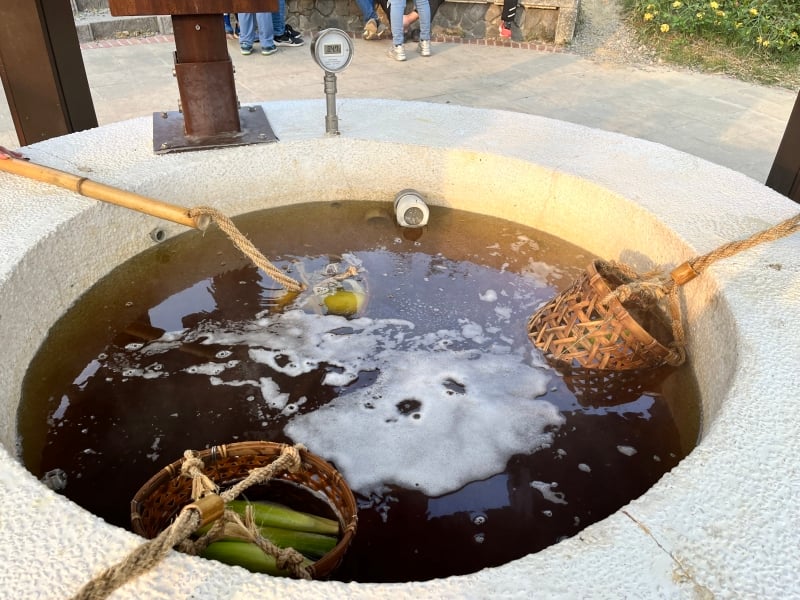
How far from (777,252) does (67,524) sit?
9.12 feet

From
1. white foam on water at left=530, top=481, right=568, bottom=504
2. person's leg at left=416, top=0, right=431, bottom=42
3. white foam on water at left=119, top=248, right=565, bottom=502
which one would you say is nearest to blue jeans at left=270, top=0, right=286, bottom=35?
person's leg at left=416, top=0, right=431, bottom=42

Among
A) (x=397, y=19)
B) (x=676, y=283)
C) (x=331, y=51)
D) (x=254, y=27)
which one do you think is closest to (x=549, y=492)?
(x=676, y=283)

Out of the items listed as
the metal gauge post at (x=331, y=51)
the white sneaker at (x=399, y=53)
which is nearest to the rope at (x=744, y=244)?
the metal gauge post at (x=331, y=51)

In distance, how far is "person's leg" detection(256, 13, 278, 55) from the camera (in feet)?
24.2

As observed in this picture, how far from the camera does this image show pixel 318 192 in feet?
12.6

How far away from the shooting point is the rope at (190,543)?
1.27 metres

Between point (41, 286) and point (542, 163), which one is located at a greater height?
point (542, 163)

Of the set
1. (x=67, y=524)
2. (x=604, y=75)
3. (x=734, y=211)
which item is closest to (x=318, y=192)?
(x=734, y=211)

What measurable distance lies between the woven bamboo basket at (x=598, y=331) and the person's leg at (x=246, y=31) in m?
6.21

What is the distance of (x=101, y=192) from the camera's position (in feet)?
8.94

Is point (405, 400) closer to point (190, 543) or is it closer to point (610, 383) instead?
point (610, 383)

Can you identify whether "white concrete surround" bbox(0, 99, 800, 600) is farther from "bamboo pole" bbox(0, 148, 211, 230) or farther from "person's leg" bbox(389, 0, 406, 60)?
"person's leg" bbox(389, 0, 406, 60)

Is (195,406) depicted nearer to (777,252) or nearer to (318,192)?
(318,192)

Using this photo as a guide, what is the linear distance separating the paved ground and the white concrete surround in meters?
2.00
